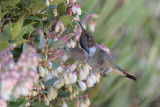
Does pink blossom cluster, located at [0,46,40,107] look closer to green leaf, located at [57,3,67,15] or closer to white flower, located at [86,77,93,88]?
green leaf, located at [57,3,67,15]

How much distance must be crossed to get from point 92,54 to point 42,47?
1.93 ft

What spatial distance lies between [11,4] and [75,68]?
0.58 metres

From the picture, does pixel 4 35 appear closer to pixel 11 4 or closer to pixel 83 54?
pixel 11 4

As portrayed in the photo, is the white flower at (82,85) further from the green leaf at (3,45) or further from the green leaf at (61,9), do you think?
the green leaf at (3,45)

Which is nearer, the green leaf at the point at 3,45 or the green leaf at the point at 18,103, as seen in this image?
the green leaf at the point at 3,45

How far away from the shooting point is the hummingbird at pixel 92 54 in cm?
191

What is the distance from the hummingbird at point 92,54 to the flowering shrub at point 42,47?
2.9 inches

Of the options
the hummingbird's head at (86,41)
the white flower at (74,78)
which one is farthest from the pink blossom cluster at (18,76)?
the hummingbird's head at (86,41)

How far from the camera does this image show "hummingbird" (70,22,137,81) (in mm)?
1914

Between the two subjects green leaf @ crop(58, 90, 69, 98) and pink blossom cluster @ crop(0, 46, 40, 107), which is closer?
pink blossom cluster @ crop(0, 46, 40, 107)

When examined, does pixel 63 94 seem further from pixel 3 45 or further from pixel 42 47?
pixel 3 45

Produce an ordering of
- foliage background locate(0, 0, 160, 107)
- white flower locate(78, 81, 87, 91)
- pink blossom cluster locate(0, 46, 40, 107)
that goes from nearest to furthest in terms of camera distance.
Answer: pink blossom cluster locate(0, 46, 40, 107), white flower locate(78, 81, 87, 91), foliage background locate(0, 0, 160, 107)

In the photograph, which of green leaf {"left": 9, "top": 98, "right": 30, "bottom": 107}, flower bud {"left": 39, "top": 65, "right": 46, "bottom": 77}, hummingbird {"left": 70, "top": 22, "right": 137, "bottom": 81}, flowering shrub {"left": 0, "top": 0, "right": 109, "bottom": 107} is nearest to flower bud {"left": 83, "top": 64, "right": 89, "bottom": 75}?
flowering shrub {"left": 0, "top": 0, "right": 109, "bottom": 107}

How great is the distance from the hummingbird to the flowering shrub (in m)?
0.07
